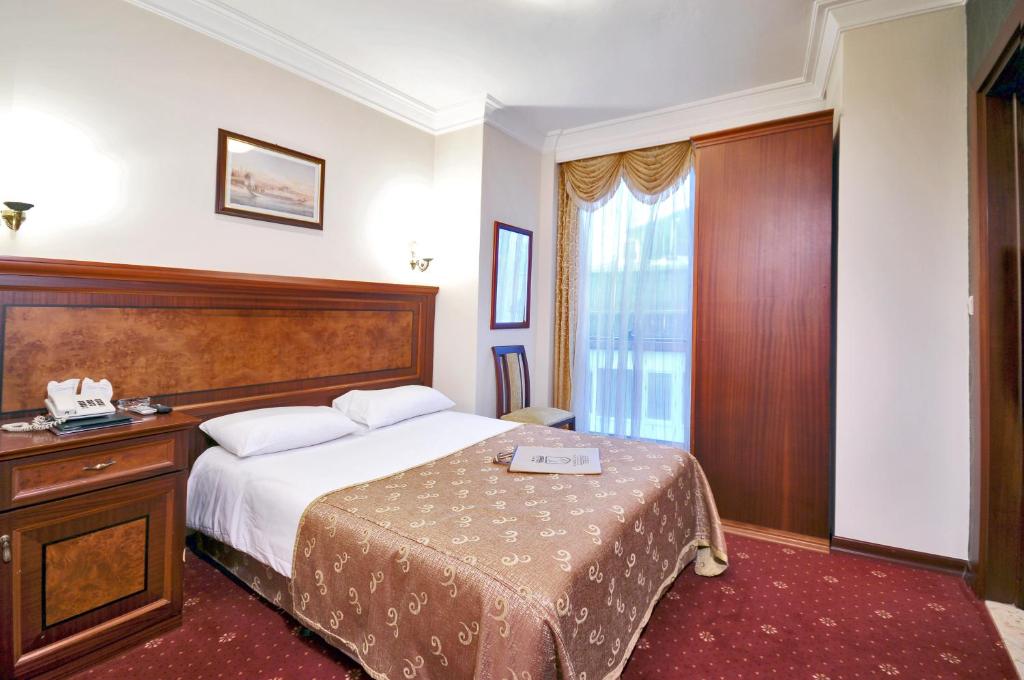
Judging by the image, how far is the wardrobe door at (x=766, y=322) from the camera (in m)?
2.78

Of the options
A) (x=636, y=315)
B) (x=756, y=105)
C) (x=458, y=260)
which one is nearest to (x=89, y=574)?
(x=458, y=260)

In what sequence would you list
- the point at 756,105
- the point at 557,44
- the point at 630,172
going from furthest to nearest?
the point at 630,172 < the point at 756,105 < the point at 557,44

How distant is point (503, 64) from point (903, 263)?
247 cm

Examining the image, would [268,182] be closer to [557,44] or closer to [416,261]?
[416,261]

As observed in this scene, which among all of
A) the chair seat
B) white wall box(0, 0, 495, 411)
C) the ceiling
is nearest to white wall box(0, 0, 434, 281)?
white wall box(0, 0, 495, 411)

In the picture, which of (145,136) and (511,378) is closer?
(145,136)

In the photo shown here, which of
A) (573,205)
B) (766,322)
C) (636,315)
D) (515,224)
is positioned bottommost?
(766,322)

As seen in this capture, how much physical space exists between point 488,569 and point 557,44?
2817 millimetres

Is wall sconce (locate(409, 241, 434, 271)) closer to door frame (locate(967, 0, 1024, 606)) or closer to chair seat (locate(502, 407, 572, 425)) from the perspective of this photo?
chair seat (locate(502, 407, 572, 425))

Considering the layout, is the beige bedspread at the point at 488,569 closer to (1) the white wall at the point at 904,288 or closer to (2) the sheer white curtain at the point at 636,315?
(1) the white wall at the point at 904,288

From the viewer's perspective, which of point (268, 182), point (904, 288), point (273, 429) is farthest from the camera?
point (268, 182)

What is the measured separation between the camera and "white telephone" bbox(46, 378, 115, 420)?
181 centimetres

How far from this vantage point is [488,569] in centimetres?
131

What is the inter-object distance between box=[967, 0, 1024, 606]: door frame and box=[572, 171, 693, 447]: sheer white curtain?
1.76 metres
